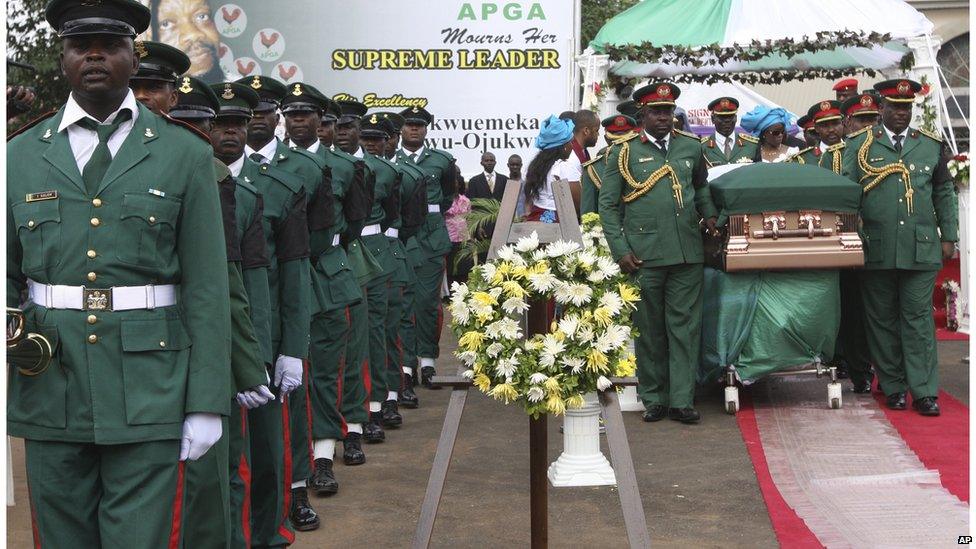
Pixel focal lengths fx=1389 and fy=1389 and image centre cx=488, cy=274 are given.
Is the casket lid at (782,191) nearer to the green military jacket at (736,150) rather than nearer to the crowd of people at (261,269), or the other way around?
the crowd of people at (261,269)

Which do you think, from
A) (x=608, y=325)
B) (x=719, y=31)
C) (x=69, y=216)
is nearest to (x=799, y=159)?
(x=719, y=31)

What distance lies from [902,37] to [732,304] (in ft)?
14.4

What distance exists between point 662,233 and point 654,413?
1.21 m

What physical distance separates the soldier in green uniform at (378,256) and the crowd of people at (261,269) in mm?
19

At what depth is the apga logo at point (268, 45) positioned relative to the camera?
17.2 m

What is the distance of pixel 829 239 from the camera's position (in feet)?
29.7

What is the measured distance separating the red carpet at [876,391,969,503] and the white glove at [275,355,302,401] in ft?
11.1

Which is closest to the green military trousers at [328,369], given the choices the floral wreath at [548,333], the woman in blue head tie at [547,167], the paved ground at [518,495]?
the paved ground at [518,495]

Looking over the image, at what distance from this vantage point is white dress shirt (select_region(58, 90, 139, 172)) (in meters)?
3.80

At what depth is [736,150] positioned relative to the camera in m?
11.8

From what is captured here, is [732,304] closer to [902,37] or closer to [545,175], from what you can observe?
[545,175]

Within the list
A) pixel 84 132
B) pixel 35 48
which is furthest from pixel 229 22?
pixel 84 132

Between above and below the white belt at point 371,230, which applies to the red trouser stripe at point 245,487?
below

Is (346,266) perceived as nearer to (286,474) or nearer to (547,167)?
(286,474)
